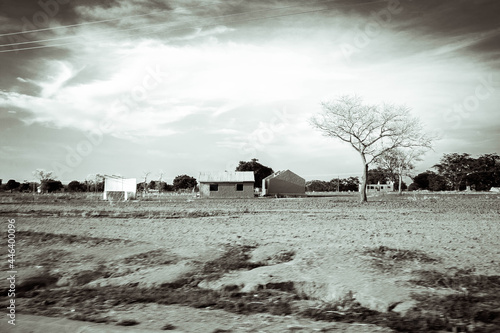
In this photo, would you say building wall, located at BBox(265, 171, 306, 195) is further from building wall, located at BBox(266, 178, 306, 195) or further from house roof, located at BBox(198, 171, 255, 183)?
house roof, located at BBox(198, 171, 255, 183)

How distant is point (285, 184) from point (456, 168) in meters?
54.3

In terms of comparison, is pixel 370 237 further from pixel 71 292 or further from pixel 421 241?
pixel 71 292

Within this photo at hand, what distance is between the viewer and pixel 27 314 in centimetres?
473

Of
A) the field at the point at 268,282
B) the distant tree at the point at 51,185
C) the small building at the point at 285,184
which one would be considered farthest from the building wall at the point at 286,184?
the distant tree at the point at 51,185

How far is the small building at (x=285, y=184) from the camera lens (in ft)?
203

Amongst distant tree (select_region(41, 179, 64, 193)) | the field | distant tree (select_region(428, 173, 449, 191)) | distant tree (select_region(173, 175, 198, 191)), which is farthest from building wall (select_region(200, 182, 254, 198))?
distant tree (select_region(428, 173, 449, 191))

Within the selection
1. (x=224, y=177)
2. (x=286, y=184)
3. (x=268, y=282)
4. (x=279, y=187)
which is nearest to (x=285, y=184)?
(x=286, y=184)

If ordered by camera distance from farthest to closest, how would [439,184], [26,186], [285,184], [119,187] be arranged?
[26,186], [439,184], [285,184], [119,187]

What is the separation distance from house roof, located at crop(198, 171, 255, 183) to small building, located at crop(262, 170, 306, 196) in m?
6.95

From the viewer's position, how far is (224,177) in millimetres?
55312

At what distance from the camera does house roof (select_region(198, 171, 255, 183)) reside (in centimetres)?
5459

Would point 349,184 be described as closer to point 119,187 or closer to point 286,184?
point 286,184

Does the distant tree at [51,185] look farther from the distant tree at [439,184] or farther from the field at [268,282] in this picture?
the distant tree at [439,184]

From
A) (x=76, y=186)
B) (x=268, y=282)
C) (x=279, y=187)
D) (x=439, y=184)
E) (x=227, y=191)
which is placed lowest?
(x=268, y=282)
